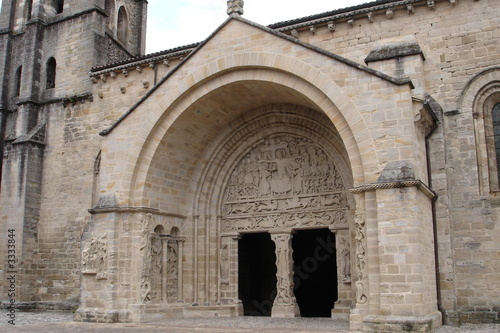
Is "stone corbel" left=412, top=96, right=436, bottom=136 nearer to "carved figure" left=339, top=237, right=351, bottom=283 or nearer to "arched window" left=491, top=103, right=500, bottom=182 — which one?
"arched window" left=491, top=103, right=500, bottom=182

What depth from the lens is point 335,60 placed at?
11.4 m

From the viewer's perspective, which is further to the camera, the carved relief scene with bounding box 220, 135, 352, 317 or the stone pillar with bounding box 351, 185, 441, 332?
the carved relief scene with bounding box 220, 135, 352, 317

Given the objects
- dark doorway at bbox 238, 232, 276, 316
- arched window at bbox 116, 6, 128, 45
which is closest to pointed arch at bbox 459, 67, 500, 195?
dark doorway at bbox 238, 232, 276, 316

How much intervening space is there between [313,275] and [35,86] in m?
11.2

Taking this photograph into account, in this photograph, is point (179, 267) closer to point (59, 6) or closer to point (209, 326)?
point (209, 326)

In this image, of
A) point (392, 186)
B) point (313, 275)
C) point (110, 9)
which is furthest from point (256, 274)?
point (110, 9)

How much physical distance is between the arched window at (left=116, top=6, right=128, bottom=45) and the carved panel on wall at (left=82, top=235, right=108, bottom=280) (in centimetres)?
1034

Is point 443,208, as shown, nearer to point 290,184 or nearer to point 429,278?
point 429,278

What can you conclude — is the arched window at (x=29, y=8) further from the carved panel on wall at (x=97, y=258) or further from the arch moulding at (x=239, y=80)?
the carved panel on wall at (x=97, y=258)

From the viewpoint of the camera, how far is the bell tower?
17094 millimetres

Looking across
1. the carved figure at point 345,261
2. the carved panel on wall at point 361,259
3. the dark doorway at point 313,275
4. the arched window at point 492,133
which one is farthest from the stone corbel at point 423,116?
the dark doorway at point 313,275

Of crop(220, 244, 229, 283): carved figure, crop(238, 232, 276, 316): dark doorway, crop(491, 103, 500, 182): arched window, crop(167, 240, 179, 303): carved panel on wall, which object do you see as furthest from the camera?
crop(238, 232, 276, 316): dark doorway

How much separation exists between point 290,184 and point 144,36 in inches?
431

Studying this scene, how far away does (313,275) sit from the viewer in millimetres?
18578
